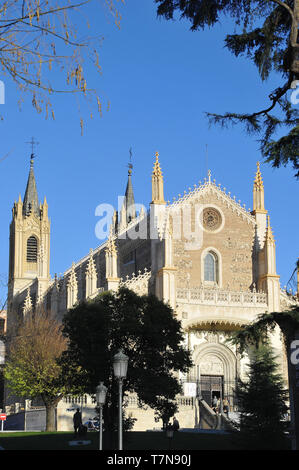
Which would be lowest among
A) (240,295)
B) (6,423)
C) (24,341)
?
(6,423)

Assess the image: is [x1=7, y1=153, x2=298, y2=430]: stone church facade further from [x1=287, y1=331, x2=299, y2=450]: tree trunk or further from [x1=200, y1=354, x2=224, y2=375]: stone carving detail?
[x1=287, y1=331, x2=299, y2=450]: tree trunk

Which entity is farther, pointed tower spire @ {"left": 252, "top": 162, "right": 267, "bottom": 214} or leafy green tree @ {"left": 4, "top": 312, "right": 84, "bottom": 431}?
pointed tower spire @ {"left": 252, "top": 162, "right": 267, "bottom": 214}

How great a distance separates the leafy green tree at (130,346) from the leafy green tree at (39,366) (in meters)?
8.88

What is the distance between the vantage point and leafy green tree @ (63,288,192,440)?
89.4 feet

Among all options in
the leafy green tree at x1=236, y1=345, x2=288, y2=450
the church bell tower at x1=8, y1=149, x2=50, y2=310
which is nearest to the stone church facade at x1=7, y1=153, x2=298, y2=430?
the leafy green tree at x1=236, y1=345, x2=288, y2=450

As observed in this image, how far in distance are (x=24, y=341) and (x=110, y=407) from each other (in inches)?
871

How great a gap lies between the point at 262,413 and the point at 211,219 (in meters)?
29.6

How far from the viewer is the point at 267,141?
1595 cm

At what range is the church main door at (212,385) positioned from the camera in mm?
49062

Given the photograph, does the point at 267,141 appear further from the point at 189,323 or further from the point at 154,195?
the point at 154,195

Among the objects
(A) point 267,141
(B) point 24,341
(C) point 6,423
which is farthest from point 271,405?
(C) point 6,423

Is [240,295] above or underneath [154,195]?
underneath

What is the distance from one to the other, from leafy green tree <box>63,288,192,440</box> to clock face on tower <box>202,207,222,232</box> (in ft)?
78.8

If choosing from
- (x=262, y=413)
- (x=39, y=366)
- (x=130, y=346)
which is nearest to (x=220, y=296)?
(x=39, y=366)
